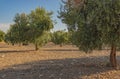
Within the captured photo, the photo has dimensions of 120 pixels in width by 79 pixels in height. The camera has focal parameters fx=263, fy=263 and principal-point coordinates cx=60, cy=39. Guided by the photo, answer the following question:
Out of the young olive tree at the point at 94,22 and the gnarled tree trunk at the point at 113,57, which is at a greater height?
the young olive tree at the point at 94,22

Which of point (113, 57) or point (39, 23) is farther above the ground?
point (39, 23)

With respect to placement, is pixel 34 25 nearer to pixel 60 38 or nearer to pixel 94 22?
pixel 94 22

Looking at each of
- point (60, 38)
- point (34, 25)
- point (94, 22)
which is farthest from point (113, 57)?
point (60, 38)

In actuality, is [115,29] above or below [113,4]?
below

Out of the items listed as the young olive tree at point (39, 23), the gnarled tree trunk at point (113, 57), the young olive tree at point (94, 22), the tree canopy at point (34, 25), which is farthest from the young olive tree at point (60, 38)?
the young olive tree at point (94, 22)

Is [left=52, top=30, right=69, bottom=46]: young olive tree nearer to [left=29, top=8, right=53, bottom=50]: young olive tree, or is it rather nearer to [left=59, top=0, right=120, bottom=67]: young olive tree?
[left=29, top=8, right=53, bottom=50]: young olive tree

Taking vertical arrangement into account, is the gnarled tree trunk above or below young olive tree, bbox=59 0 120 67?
below

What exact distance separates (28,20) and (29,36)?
300 cm

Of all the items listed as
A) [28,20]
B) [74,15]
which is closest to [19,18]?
[28,20]

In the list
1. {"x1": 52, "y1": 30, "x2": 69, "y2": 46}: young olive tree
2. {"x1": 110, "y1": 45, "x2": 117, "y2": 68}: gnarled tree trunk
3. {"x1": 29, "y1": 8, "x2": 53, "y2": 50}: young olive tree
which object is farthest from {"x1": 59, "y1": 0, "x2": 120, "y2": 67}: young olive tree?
{"x1": 52, "y1": 30, "x2": 69, "y2": 46}: young olive tree

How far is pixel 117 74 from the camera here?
16.2m

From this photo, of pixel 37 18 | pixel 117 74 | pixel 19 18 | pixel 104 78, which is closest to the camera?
pixel 104 78

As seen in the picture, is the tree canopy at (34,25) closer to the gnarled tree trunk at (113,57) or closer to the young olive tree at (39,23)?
the young olive tree at (39,23)

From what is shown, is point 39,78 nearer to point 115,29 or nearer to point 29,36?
point 115,29
